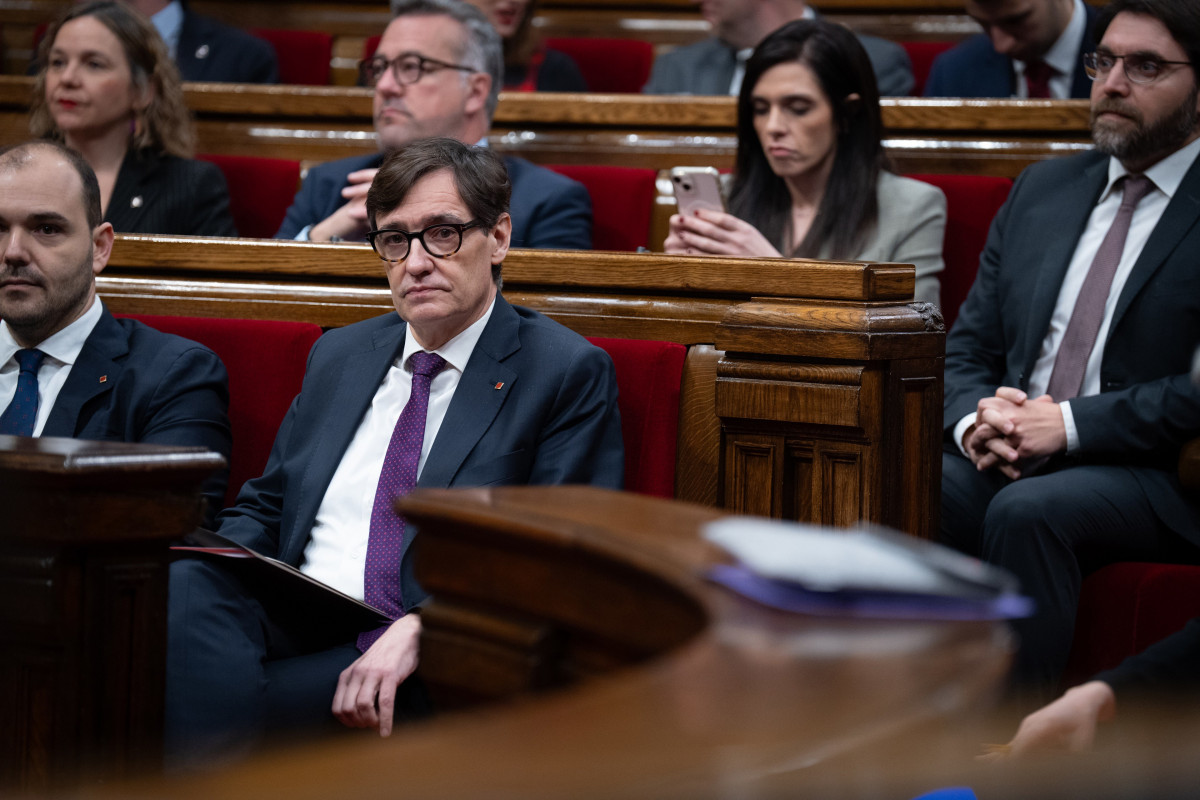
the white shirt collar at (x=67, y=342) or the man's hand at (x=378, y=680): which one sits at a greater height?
the white shirt collar at (x=67, y=342)

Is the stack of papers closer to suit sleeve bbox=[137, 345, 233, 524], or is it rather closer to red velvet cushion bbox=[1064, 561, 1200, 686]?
red velvet cushion bbox=[1064, 561, 1200, 686]

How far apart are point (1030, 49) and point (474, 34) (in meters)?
0.98

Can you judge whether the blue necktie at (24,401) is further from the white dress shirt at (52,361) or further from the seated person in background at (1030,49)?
the seated person in background at (1030,49)

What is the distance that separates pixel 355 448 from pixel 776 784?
3.31 ft

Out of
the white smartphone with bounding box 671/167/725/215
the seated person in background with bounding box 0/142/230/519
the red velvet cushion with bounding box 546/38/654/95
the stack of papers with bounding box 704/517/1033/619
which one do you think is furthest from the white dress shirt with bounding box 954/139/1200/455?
the red velvet cushion with bounding box 546/38/654/95

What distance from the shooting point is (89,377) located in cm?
144

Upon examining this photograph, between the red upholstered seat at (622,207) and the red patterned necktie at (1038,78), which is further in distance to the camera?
the red patterned necktie at (1038,78)

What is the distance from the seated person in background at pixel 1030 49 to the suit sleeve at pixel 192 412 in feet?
4.83

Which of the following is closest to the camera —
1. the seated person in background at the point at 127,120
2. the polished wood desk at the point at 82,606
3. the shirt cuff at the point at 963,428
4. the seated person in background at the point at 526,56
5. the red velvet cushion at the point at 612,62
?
the polished wood desk at the point at 82,606

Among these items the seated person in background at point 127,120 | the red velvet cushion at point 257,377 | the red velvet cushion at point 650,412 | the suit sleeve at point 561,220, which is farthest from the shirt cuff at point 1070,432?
the seated person in background at point 127,120

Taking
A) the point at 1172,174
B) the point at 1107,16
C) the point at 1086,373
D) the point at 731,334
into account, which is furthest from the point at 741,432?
the point at 1107,16

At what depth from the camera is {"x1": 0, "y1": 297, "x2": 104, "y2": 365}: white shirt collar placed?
57.4 inches

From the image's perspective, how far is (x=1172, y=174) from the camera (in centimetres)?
160

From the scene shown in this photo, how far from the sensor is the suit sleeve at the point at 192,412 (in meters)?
1.42
